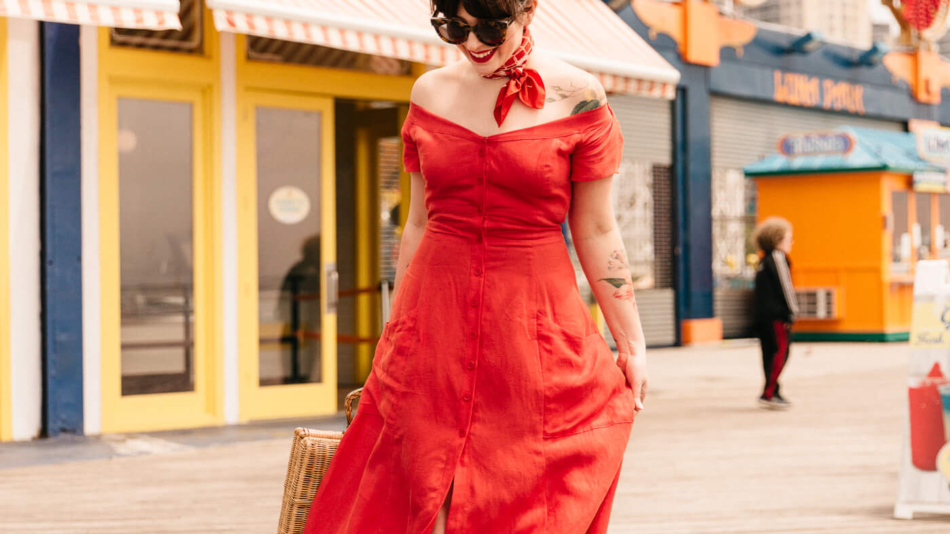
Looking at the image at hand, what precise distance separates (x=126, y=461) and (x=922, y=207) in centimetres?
1490

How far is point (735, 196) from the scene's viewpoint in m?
17.5

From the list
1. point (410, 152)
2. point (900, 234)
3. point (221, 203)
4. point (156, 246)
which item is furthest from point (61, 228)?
point (900, 234)

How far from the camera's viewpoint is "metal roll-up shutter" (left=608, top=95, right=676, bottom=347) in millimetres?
15695

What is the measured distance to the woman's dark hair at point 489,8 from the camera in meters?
2.23

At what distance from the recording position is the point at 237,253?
7719 mm

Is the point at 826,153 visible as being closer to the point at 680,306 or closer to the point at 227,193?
the point at 680,306

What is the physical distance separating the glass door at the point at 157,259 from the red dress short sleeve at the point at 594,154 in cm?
560

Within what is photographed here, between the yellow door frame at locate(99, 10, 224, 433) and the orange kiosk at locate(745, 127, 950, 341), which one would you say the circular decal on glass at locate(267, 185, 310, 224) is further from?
the orange kiosk at locate(745, 127, 950, 341)

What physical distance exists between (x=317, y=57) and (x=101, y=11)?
2320mm

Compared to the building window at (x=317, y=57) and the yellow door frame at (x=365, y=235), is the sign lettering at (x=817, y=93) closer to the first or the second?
the yellow door frame at (x=365, y=235)

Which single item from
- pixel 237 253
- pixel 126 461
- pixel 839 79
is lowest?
pixel 126 461

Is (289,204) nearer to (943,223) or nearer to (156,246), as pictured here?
(156,246)

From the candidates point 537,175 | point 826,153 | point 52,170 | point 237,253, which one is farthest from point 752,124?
point 537,175

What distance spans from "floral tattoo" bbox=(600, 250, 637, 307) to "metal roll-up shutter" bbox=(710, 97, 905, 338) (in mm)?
14827
